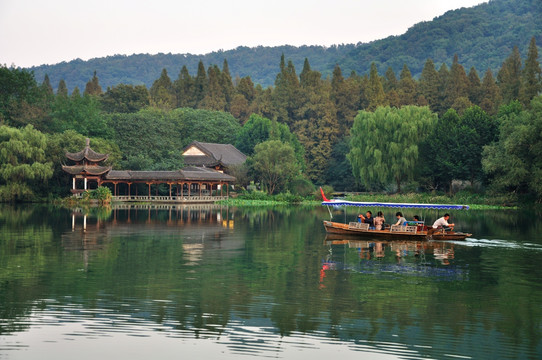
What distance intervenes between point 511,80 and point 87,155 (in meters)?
49.6

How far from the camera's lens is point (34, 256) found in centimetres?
2391

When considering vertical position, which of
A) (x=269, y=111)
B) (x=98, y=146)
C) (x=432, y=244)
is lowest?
(x=432, y=244)

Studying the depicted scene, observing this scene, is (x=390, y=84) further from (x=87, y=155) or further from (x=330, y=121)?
(x=87, y=155)

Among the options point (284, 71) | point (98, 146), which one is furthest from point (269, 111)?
point (98, 146)

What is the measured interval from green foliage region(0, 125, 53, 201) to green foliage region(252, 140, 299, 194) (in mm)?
22031

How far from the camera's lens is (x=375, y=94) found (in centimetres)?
8994

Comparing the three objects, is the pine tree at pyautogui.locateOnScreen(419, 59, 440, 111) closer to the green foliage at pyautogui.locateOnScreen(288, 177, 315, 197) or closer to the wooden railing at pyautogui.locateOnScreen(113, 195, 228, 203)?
the green foliage at pyautogui.locateOnScreen(288, 177, 315, 197)

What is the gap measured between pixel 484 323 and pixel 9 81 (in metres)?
72.8

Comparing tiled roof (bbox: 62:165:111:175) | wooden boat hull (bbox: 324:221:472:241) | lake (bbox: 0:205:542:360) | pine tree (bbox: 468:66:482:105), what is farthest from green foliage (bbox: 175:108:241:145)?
lake (bbox: 0:205:542:360)

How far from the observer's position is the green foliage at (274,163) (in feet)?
245

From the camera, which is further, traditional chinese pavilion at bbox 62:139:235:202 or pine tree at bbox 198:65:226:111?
pine tree at bbox 198:65:226:111

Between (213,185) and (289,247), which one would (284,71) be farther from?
(289,247)

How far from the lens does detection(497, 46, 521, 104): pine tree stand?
79.1 m

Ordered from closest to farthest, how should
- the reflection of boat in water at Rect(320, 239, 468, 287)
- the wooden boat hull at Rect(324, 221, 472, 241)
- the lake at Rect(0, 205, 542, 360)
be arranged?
the lake at Rect(0, 205, 542, 360) < the reflection of boat in water at Rect(320, 239, 468, 287) < the wooden boat hull at Rect(324, 221, 472, 241)
